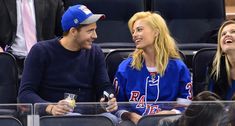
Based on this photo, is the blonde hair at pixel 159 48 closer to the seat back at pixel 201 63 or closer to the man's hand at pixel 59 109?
the seat back at pixel 201 63

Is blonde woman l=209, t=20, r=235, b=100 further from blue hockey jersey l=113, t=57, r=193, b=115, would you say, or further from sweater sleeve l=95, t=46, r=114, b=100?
sweater sleeve l=95, t=46, r=114, b=100

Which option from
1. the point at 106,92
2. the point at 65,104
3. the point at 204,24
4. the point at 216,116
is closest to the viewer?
the point at 216,116

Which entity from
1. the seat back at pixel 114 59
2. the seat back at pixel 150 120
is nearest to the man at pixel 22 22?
the seat back at pixel 114 59

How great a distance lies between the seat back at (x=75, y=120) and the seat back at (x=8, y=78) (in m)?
1.10

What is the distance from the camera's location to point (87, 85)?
15.5ft

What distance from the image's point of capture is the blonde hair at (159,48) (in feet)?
15.5

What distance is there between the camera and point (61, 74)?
4684 millimetres

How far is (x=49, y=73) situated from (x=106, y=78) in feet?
1.24

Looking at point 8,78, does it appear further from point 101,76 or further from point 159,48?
point 159,48

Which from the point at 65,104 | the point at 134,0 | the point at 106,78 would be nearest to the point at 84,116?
the point at 65,104

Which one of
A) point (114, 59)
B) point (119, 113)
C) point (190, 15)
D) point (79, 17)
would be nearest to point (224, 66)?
point (114, 59)

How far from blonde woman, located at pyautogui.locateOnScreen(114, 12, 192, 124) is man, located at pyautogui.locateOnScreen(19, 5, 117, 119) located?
0.43 feet

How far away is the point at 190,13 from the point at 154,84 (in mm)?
1895

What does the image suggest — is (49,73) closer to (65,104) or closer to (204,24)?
(65,104)
